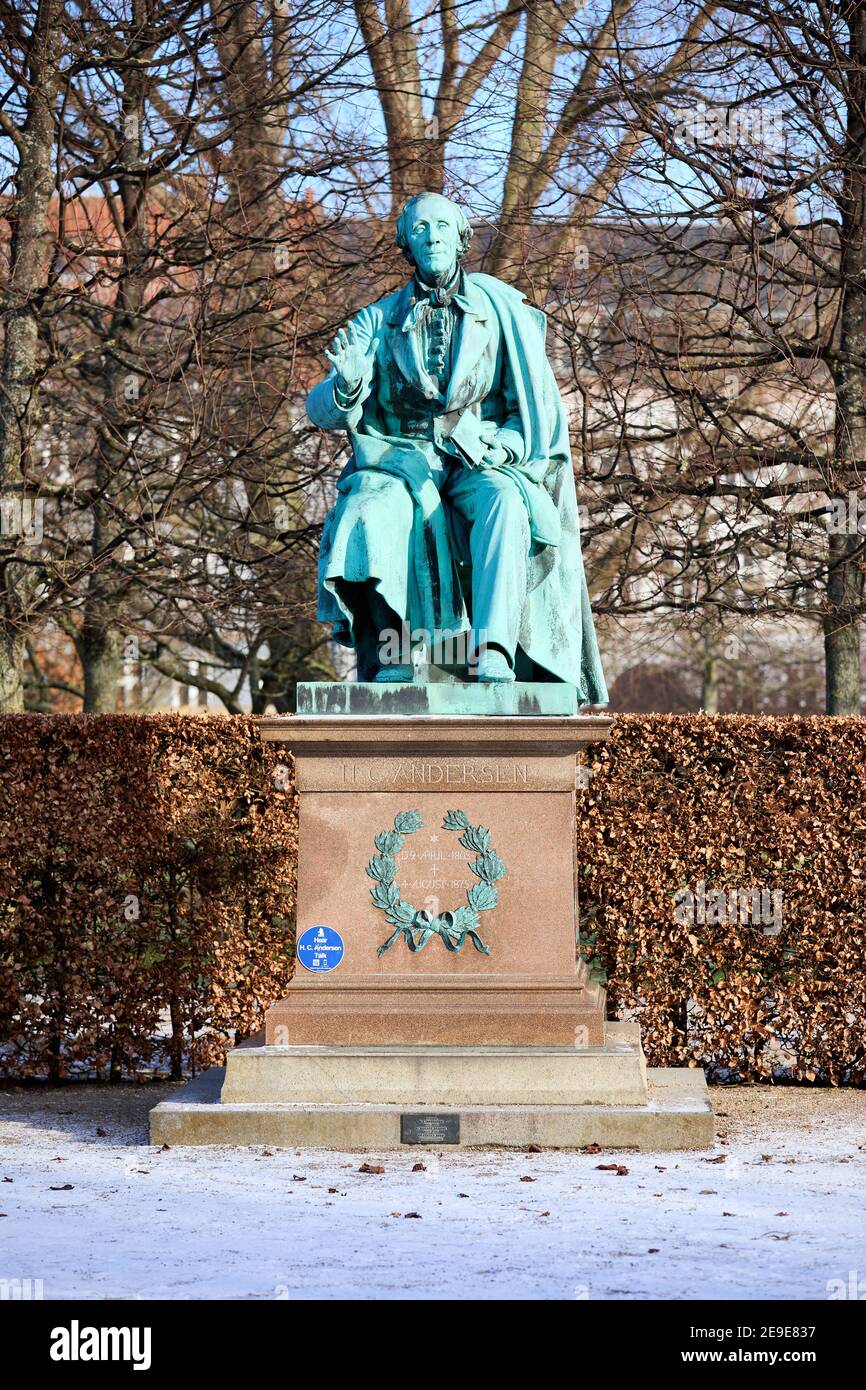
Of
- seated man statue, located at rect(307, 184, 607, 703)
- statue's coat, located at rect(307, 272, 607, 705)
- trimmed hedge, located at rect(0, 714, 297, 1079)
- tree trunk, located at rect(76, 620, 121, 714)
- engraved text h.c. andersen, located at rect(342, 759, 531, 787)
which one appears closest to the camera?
engraved text h.c. andersen, located at rect(342, 759, 531, 787)

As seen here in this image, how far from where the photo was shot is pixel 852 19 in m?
11.3

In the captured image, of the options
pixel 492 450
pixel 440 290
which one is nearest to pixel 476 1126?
pixel 492 450

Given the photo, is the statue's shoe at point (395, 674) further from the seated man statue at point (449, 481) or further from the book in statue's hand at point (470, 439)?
the book in statue's hand at point (470, 439)

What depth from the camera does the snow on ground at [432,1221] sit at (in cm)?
452

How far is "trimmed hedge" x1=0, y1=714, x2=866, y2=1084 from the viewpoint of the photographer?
28.1 ft

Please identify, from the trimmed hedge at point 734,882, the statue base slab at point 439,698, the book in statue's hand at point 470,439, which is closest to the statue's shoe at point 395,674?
the statue base slab at point 439,698

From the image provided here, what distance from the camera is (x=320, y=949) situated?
6832 millimetres

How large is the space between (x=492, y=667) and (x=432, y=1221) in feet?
7.65

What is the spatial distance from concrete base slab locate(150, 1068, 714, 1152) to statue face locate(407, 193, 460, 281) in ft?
10.8

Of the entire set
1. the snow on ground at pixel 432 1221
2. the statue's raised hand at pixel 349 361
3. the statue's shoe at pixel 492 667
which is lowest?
the snow on ground at pixel 432 1221

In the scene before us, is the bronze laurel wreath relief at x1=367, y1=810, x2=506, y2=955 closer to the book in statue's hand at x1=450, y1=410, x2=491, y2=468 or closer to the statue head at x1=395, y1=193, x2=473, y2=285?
the book in statue's hand at x1=450, y1=410, x2=491, y2=468

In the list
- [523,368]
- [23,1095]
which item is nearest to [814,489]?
[523,368]

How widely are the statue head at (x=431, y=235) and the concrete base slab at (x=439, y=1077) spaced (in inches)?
122

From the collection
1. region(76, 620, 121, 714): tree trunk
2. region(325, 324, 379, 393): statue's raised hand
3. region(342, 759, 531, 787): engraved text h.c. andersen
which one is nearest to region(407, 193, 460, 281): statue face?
region(325, 324, 379, 393): statue's raised hand
